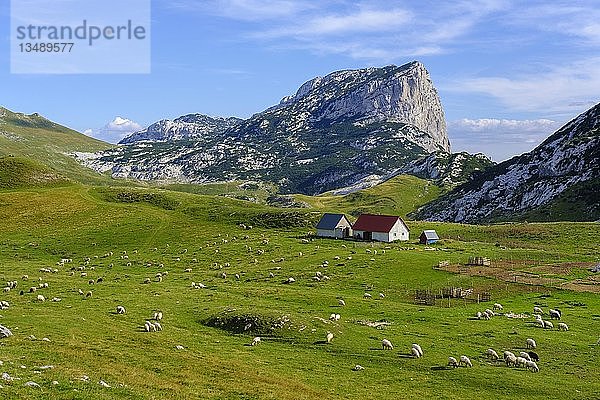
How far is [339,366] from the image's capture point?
120ft

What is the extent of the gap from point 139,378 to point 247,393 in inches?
Result: 226

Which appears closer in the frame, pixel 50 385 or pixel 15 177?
pixel 50 385

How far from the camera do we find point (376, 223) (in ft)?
371

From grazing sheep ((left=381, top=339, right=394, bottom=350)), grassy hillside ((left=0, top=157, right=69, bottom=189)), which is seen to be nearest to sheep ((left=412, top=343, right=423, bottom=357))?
grazing sheep ((left=381, top=339, right=394, bottom=350))

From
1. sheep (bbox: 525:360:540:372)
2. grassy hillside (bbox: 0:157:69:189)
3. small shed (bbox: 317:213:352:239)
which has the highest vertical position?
grassy hillside (bbox: 0:157:69:189)

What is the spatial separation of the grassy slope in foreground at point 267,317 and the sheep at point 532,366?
0.73 m

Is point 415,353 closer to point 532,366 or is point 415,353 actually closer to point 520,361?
point 520,361

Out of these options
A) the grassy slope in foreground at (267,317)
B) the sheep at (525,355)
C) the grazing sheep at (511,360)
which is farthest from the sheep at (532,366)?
the sheep at (525,355)

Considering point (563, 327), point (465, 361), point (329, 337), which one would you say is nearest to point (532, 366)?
point (465, 361)

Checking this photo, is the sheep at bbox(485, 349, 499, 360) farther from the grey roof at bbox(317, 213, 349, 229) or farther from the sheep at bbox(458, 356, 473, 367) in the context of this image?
the grey roof at bbox(317, 213, 349, 229)

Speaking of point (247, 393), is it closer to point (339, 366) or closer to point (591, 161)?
point (339, 366)

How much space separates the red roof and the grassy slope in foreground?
816 cm

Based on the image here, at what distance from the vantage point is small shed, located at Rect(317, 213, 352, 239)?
374 ft

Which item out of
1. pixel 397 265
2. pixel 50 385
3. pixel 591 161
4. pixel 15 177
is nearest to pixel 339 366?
pixel 50 385
